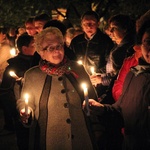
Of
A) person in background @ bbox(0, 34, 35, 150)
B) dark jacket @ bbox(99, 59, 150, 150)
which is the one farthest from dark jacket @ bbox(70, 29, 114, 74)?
dark jacket @ bbox(99, 59, 150, 150)

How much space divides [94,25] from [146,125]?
351cm

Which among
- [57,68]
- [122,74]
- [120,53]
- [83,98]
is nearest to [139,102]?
[83,98]

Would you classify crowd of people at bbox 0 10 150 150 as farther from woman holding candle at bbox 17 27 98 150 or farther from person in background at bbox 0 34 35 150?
person in background at bbox 0 34 35 150

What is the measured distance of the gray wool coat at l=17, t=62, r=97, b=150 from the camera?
321cm

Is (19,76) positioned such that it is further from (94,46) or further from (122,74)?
(122,74)

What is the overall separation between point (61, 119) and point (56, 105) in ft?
0.58

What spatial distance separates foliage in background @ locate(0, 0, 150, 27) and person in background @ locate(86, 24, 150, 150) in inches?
608

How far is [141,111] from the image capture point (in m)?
2.39

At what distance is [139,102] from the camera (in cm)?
Result: 243

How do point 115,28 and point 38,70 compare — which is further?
point 115,28

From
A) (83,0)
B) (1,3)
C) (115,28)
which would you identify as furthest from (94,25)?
(1,3)

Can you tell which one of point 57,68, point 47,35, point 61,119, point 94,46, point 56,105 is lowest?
point 61,119

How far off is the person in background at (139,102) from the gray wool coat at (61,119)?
699mm

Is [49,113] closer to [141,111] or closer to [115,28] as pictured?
[141,111]
